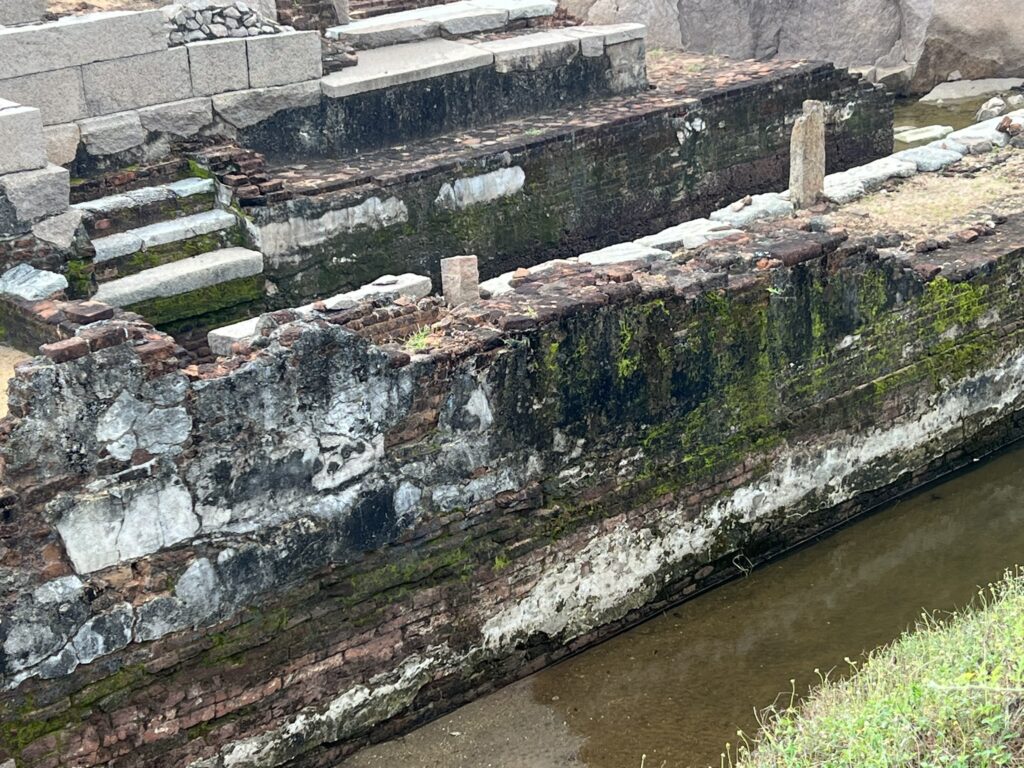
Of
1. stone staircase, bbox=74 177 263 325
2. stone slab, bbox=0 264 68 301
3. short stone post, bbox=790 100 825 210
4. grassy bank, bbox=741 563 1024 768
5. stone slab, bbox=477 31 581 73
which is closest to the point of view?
grassy bank, bbox=741 563 1024 768

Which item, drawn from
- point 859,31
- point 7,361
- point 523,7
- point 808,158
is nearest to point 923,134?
point 859,31

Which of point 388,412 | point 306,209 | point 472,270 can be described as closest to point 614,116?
point 306,209

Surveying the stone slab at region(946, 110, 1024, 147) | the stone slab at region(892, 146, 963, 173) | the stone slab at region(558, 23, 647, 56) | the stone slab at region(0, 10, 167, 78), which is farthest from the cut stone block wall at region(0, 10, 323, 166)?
the stone slab at region(946, 110, 1024, 147)

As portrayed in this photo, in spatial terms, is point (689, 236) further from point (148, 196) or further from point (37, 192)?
point (37, 192)

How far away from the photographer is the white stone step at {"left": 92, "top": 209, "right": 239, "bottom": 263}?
764cm

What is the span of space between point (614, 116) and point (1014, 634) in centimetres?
589

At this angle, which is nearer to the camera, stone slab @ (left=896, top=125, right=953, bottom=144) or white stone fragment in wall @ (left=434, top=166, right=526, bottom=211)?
white stone fragment in wall @ (left=434, top=166, right=526, bottom=211)

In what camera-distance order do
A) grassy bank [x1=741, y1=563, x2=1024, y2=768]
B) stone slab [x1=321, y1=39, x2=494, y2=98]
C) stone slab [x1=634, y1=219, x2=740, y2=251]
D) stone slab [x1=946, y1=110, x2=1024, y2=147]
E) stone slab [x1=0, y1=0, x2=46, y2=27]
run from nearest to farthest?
grassy bank [x1=741, y1=563, x2=1024, y2=768], stone slab [x1=634, y1=219, x2=740, y2=251], stone slab [x1=0, y1=0, x2=46, y2=27], stone slab [x1=321, y1=39, x2=494, y2=98], stone slab [x1=946, y1=110, x2=1024, y2=147]

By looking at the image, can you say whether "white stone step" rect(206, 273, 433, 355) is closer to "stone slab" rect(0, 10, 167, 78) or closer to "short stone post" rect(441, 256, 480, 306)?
"short stone post" rect(441, 256, 480, 306)

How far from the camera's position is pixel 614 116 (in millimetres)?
9898

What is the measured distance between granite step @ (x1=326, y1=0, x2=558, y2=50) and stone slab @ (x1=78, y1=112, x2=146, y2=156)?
2.08 m

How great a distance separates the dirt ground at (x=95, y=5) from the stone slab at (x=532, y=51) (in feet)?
7.80

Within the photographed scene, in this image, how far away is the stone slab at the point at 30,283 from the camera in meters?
6.89

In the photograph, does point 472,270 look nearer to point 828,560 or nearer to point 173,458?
point 173,458
